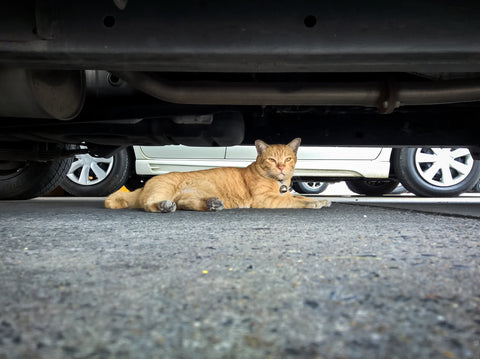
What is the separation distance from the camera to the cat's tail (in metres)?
2.39

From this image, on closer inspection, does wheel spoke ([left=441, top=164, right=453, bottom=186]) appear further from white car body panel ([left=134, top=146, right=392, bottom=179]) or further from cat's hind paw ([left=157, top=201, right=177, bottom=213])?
cat's hind paw ([left=157, top=201, right=177, bottom=213])

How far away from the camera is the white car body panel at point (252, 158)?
13.6 ft

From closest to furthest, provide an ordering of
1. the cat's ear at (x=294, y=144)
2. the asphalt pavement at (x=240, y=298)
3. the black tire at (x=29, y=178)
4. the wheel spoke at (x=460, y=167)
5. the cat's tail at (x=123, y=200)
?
the asphalt pavement at (x=240, y=298) → the cat's tail at (x=123, y=200) → the cat's ear at (x=294, y=144) → the black tire at (x=29, y=178) → the wheel spoke at (x=460, y=167)

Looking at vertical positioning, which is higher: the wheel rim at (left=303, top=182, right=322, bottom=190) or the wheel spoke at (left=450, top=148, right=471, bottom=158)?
the wheel spoke at (left=450, top=148, right=471, bottom=158)

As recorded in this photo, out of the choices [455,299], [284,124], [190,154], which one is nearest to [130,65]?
[455,299]

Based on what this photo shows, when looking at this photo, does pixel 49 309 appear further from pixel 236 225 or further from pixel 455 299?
pixel 236 225

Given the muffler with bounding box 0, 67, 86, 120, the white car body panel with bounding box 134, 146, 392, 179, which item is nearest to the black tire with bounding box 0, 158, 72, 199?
the white car body panel with bounding box 134, 146, 392, 179

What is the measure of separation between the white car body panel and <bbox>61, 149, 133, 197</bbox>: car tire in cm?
16

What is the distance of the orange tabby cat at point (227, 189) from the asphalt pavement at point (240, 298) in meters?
1.13

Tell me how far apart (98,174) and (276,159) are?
7.48 ft

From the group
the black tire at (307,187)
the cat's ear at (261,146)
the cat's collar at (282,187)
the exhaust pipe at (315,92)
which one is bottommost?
the black tire at (307,187)

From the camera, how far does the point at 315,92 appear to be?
1285mm

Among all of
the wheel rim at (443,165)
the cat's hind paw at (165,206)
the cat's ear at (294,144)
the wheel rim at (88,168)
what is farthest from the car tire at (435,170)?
the wheel rim at (88,168)

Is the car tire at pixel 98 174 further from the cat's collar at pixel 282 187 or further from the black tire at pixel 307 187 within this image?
the black tire at pixel 307 187
